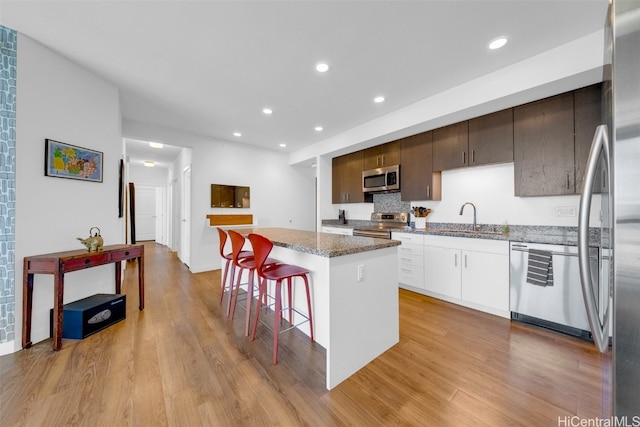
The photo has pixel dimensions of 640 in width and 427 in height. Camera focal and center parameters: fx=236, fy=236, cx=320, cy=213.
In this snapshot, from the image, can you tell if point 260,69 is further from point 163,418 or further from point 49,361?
point 49,361

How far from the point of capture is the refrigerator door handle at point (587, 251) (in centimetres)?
79

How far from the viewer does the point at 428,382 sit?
1653mm

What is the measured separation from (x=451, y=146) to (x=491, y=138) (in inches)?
18.6

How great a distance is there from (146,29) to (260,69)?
38.7 inches

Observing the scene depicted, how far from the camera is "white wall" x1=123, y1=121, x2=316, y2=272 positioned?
181 inches

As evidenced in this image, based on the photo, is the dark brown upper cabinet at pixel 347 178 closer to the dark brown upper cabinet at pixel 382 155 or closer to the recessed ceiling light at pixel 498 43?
the dark brown upper cabinet at pixel 382 155

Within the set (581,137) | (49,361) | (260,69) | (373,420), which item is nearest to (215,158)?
(260,69)

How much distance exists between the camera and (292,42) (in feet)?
6.96

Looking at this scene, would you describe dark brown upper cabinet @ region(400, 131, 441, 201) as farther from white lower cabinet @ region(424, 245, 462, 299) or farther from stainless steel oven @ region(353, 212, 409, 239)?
white lower cabinet @ region(424, 245, 462, 299)

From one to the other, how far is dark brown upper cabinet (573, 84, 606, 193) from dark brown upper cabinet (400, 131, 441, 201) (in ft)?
4.89

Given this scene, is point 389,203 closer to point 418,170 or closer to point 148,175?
point 418,170

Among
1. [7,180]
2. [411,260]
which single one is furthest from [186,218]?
[411,260]

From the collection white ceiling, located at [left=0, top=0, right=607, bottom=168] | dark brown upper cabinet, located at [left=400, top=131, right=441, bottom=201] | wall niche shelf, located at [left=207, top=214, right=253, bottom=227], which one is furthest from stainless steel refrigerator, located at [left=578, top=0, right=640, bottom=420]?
wall niche shelf, located at [left=207, top=214, right=253, bottom=227]

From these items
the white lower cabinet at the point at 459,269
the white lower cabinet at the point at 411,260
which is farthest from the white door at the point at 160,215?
the white lower cabinet at the point at 459,269
